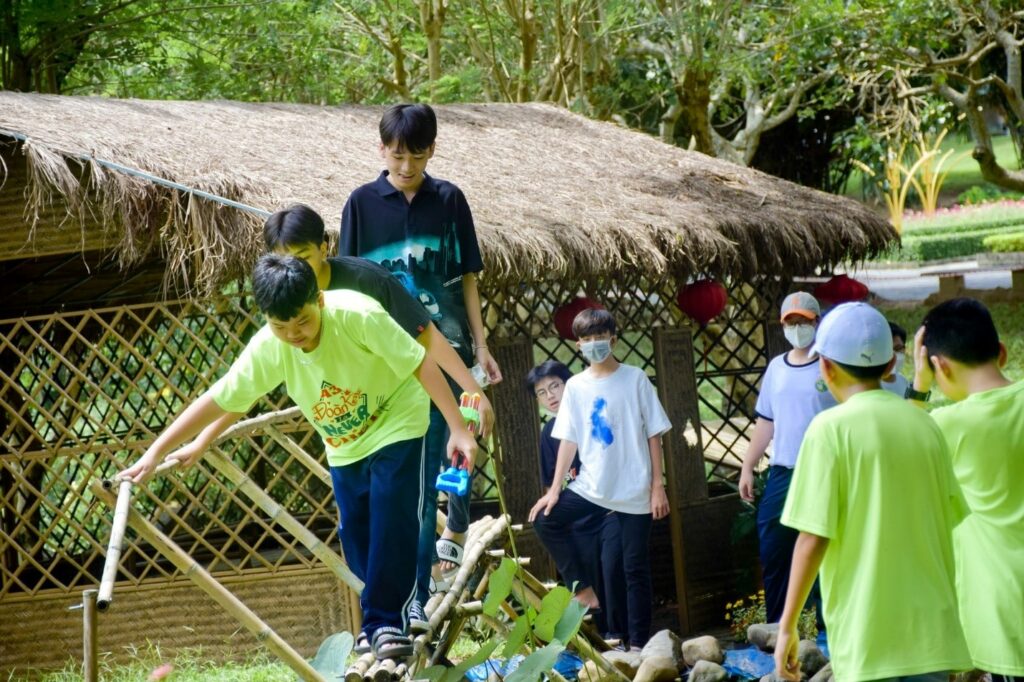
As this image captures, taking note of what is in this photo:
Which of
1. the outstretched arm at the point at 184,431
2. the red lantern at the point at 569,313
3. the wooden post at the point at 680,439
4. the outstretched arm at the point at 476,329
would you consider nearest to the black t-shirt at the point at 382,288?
the outstretched arm at the point at 184,431

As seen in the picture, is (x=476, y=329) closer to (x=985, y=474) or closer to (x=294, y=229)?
(x=294, y=229)

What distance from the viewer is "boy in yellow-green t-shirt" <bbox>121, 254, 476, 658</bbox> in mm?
3555

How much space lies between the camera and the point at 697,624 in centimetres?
770

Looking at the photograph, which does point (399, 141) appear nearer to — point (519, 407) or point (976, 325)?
point (976, 325)

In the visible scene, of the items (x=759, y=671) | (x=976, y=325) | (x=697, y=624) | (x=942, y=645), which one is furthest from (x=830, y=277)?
(x=942, y=645)

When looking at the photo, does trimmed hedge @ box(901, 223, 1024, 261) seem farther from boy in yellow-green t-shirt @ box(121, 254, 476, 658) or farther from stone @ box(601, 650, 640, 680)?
boy in yellow-green t-shirt @ box(121, 254, 476, 658)

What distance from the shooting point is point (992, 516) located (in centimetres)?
A: 365

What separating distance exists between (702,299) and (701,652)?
2.51 meters

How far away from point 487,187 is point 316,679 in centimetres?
447


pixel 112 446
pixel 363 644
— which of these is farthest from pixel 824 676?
pixel 112 446

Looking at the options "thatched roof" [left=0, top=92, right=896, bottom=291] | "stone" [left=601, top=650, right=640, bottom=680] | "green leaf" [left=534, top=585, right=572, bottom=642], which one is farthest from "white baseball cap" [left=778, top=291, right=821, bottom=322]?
"green leaf" [left=534, top=585, right=572, bottom=642]

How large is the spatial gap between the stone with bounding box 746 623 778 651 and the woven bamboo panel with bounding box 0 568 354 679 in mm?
1977

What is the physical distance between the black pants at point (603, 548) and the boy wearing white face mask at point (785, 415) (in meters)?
0.57

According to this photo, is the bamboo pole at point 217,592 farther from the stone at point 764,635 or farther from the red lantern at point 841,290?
the red lantern at point 841,290
